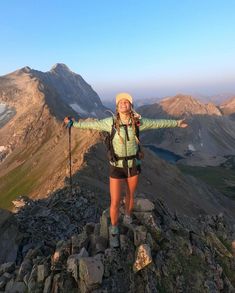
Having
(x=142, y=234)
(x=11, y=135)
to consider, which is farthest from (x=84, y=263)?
(x=11, y=135)

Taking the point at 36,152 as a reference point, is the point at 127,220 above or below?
above

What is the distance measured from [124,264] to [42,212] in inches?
641

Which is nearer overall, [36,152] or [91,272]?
[91,272]

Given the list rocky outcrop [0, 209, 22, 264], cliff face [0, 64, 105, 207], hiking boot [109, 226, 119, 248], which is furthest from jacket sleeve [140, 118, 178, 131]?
cliff face [0, 64, 105, 207]

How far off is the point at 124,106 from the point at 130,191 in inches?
131

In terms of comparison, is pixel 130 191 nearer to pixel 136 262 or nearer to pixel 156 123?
pixel 136 262

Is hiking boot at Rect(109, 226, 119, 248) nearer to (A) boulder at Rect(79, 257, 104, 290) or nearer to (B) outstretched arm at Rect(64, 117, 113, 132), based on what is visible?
(A) boulder at Rect(79, 257, 104, 290)

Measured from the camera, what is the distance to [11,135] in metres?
182

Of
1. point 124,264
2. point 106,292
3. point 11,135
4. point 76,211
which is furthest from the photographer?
point 11,135

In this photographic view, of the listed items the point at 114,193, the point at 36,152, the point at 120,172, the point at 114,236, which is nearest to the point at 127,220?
the point at 114,236

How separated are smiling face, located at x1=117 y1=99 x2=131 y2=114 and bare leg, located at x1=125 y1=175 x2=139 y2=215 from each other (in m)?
2.45

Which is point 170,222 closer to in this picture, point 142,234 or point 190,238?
point 190,238

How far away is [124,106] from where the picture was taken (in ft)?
46.4

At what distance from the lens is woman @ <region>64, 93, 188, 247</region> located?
1438cm
